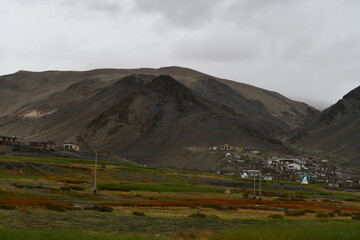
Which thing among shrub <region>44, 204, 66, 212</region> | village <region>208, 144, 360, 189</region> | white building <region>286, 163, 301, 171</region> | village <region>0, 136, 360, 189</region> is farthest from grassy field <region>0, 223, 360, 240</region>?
white building <region>286, 163, 301, 171</region>

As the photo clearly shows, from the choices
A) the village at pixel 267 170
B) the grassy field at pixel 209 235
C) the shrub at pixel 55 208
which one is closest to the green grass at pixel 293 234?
the grassy field at pixel 209 235

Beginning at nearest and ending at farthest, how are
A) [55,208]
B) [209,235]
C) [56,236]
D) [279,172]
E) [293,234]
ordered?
[56,236] < [209,235] < [293,234] < [55,208] < [279,172]

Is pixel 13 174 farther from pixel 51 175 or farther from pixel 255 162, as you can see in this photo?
pixel 255 162

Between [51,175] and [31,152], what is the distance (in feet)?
148

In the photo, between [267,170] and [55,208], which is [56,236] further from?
[267,170]

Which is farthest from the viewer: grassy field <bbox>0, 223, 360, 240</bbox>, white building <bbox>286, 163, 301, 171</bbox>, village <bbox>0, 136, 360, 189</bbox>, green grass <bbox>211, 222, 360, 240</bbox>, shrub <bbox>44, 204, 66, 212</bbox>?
white building <bbox>286, 163, 301, 171</bbox>

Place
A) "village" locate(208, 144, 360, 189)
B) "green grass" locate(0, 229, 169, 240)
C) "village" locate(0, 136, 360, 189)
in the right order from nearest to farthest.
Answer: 1. "green grass" locate(0, 229, 169, 240)
2. "village" locate(0, 136, 360, 189)
3. "village" locate(208, 144, 360, 189)

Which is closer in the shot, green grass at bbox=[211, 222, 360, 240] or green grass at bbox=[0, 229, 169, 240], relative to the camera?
green grass at bbox=[0, 229, 169, 240]

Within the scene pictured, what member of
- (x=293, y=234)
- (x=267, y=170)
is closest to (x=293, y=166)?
(x=267, y=170)

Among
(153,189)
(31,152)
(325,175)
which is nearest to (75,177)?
(153,189)

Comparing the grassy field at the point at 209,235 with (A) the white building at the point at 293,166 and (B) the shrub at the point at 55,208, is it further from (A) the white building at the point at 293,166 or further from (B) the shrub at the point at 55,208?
(A) the white building at the point at 293,166

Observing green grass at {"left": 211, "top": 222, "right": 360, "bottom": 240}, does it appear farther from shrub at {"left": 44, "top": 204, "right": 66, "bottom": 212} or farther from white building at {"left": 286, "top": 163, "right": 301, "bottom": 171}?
white building at {"left": 286, "top": 163, "right": 301, "bottom": 171}

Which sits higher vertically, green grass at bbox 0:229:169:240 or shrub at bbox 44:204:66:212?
green grass at bbox 0:229:169:240

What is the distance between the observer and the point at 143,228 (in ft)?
112
